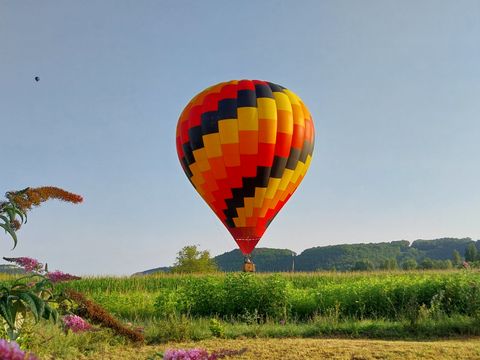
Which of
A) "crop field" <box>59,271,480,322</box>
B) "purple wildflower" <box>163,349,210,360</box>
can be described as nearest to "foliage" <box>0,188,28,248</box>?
"purple wildflower" <box>163,349,210,360</box>

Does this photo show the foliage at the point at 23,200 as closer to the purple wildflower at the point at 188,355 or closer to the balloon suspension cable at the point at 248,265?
the purple wildflower at the point at 188,355

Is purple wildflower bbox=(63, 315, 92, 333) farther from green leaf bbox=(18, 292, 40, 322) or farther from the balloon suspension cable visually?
the balloon suspension cable

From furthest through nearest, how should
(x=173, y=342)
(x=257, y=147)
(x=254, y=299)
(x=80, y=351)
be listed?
(x=257, y=147) → (x=254, y=299) → (x=173, y=342) → (x=80, y=351)

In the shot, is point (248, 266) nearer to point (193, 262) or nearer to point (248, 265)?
point (248, 265)

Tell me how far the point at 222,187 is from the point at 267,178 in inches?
83.2

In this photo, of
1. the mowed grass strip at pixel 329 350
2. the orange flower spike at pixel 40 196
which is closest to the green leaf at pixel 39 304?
the orange flower spike at pixel 40 196

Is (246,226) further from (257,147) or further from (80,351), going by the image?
(80,351)

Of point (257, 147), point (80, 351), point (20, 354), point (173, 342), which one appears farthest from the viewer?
point (257, 147)

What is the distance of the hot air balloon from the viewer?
21938mm

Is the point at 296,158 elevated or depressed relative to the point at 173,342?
elevated

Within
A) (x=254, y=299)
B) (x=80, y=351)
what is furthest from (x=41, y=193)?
(x=254, y=299)

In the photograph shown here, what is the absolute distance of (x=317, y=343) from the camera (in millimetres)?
9430

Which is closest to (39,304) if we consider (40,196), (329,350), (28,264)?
(40,196)

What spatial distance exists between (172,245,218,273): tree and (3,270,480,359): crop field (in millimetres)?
34277
